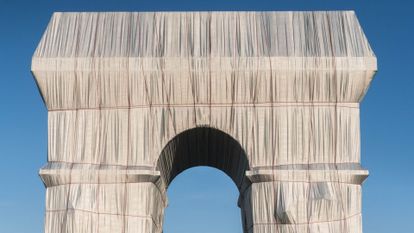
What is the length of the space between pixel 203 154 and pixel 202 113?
358cm

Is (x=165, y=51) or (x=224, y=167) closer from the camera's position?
(x=165, y=51)

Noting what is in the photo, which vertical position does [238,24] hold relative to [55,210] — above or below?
above

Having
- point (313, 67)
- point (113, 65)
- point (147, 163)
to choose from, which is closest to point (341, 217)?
point (313, 67)

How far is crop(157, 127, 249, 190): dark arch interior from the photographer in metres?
25.0

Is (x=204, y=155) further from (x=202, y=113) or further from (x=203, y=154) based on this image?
(x=202, y=113)

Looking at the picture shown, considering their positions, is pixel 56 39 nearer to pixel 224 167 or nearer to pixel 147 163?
pixel 147 163

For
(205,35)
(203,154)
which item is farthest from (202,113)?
(203,154)

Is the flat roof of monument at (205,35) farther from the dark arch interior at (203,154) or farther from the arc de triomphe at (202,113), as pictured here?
the dark arch interior at (203,154)

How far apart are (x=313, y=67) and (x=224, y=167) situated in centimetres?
601

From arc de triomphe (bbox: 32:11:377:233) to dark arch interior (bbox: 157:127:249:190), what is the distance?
0.32m

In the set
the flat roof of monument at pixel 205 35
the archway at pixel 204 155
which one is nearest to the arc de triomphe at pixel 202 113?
the flat roof of monument at pixel 205 35

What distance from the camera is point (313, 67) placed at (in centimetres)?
2428

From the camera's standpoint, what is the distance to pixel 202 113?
967 inches

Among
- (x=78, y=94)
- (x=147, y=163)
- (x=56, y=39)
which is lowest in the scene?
(x=147, y=163)
